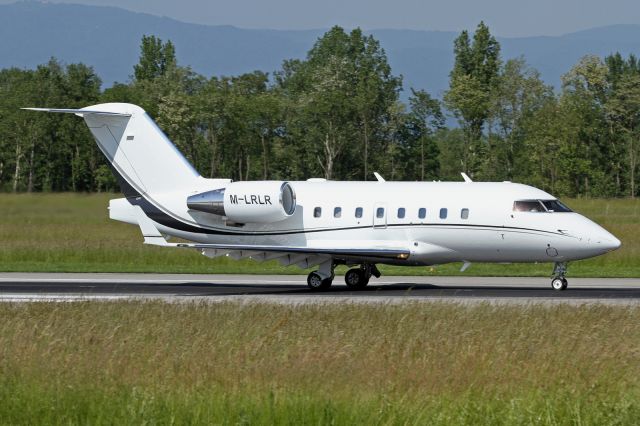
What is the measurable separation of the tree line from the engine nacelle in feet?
173

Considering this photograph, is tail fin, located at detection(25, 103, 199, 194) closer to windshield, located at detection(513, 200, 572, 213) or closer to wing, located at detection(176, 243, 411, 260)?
wing, located at detection(176, 243, 411, 260)

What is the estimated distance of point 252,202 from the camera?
99.9 ft

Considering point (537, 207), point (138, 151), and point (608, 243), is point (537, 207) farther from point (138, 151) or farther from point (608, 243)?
point (138, 151)

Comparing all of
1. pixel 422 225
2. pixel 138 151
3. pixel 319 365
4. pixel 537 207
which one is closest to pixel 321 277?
pixel 422 225

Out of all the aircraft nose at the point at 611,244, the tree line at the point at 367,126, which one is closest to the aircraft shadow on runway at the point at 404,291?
the aircraft nose at the point at 611,244

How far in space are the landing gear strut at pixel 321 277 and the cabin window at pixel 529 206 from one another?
499cm

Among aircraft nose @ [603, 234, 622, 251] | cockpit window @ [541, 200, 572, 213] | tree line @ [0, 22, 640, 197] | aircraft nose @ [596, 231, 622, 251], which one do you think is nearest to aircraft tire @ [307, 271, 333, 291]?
cockpit window @ [541, 200, 572, 213]

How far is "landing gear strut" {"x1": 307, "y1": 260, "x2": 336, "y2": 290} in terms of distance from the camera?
30.1 metres

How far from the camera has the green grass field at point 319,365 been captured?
11945 mm

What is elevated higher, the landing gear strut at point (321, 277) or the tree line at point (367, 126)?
the tree line at point (367, 126)

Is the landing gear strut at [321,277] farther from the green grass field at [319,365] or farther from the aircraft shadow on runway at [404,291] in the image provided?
the green grass field at [319,365]

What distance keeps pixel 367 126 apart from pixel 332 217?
224 ft

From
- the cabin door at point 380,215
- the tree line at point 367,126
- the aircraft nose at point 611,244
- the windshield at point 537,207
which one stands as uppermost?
the tree line at point 367,126

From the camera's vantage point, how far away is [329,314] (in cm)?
2112
